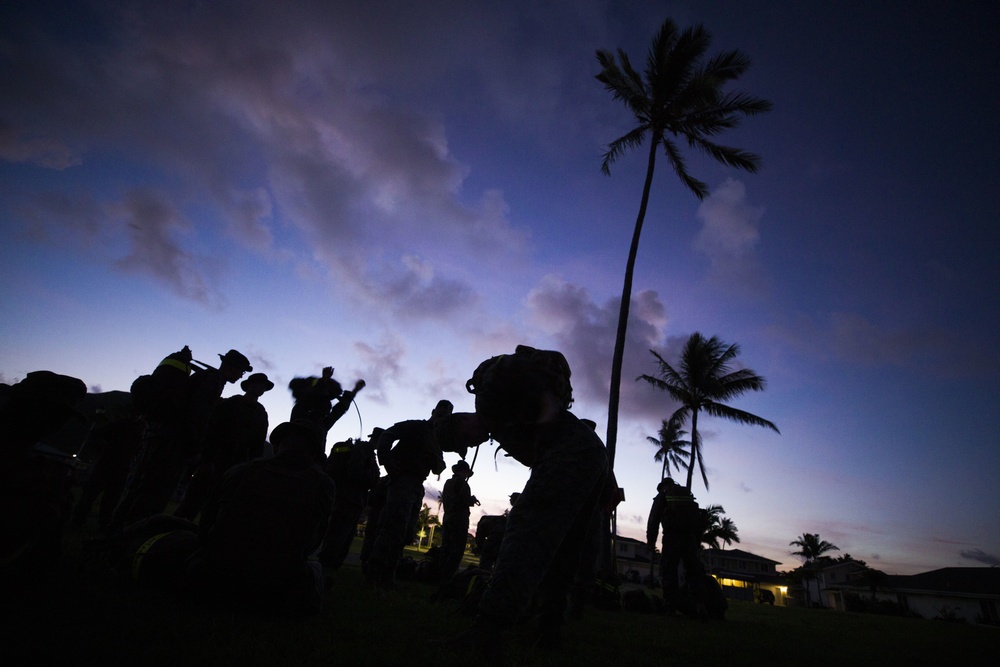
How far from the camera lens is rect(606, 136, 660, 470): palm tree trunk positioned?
42.5 feet

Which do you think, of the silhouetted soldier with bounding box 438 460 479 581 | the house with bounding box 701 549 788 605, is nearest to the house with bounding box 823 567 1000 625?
the house with bounding box 701 549 788 605

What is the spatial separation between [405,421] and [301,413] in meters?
1.44

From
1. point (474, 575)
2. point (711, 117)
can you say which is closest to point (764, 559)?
point (711, 117)

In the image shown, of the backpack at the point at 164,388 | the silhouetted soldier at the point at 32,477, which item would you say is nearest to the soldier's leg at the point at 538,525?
the silhouetted soldier at the point at 32,477

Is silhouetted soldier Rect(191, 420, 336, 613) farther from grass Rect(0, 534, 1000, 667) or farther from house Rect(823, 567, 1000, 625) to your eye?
house Rect(823, 567, 1000, 625)

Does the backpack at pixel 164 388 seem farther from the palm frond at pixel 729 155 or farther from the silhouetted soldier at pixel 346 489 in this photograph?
the palm frond at pixel 729 155

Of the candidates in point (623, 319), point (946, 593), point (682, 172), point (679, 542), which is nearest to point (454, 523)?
point (679, 542)

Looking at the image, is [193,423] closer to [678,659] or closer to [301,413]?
[301,413]

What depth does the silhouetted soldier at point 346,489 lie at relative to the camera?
6.01m

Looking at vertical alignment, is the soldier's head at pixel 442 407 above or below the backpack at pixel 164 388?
above

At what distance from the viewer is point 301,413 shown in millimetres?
5465

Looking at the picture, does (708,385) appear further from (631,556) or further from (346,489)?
(631,556)

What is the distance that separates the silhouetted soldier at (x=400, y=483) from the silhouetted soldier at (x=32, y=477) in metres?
2.72

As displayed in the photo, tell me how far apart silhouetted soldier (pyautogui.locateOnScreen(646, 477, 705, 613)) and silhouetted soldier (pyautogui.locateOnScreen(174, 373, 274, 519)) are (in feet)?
23.6
